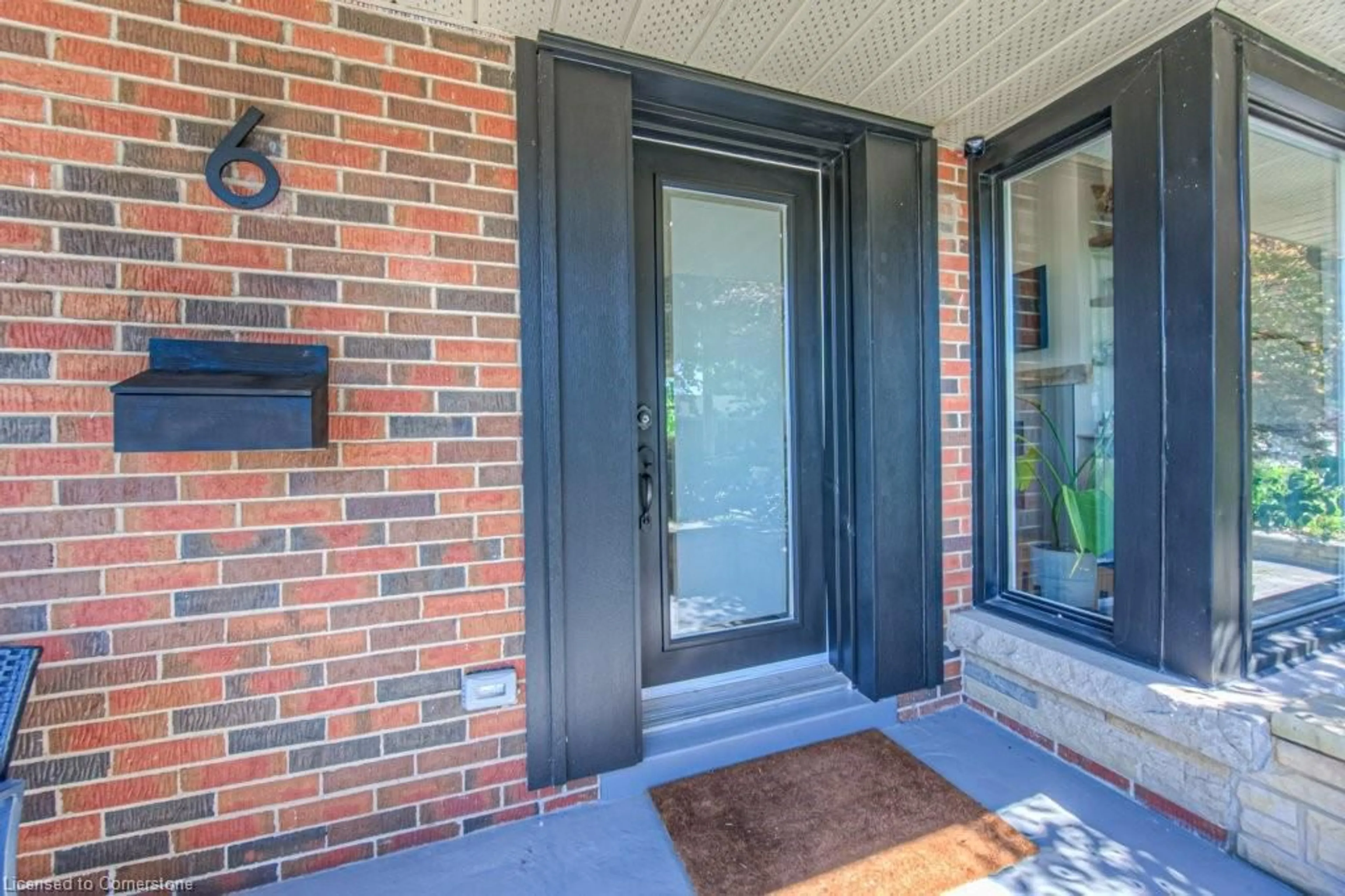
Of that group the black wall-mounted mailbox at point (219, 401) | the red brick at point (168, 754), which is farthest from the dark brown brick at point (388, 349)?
the red brick at point (168, 754)

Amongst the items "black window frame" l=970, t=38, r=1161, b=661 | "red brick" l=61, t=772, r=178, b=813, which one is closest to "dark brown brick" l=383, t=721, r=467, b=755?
"red brick" l=61, t=772, r=178, b=813

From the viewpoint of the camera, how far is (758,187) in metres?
2.50

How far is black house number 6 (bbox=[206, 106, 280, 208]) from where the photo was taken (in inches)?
61.1

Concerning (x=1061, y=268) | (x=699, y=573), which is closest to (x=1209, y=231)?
(x=1061, y=268)

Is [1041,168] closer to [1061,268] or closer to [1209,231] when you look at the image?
→ [1061,268]

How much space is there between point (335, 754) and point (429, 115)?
1952 millimetres

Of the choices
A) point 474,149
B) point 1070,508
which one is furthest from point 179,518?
point 1070,508

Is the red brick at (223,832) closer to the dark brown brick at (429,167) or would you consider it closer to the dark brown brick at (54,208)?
the dark brown brick at (54,208)

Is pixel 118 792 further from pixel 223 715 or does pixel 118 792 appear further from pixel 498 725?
pixel 498 725

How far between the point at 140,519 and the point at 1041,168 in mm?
3422

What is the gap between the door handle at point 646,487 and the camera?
2.34 m

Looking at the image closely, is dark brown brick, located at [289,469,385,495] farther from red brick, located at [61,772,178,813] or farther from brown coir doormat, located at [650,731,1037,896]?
brown coir doormat, located at [650,731,1037,896]

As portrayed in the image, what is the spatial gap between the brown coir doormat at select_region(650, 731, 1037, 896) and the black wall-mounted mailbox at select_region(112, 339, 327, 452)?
1.64m

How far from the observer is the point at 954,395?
8.38 ft
